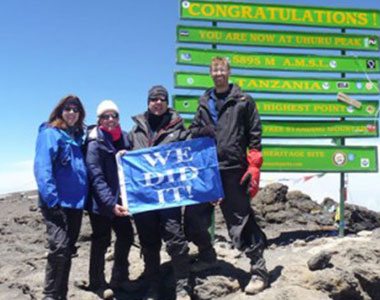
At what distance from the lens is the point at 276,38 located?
34.2 feet

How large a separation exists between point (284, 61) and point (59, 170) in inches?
237

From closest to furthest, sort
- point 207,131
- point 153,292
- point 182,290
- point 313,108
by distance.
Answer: point 182,290 → point 207,131 → point 153,292 → point 313,108

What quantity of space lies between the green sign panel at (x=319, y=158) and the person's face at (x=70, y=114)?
16.2 ft

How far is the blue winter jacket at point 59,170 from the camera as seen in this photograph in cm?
594

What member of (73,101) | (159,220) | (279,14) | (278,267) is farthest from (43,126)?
(279,14)

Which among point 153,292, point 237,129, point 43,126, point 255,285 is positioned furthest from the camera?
point 153,292

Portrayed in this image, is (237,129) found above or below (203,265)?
above

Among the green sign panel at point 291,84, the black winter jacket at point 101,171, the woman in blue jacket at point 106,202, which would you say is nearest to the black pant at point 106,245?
the woman in blue jacket at point 106,202

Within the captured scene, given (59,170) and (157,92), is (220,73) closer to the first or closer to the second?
(157,92)

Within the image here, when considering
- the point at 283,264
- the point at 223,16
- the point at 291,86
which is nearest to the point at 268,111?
the point at 291,86

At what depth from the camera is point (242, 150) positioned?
21.5 feet

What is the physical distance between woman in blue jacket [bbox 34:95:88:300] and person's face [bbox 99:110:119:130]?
320 mm

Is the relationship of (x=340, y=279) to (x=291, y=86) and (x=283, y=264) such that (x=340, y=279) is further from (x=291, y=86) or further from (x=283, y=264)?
(x=291, y=86)

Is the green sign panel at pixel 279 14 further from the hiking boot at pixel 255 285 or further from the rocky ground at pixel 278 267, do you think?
the hiking boot at pixel 255 285
